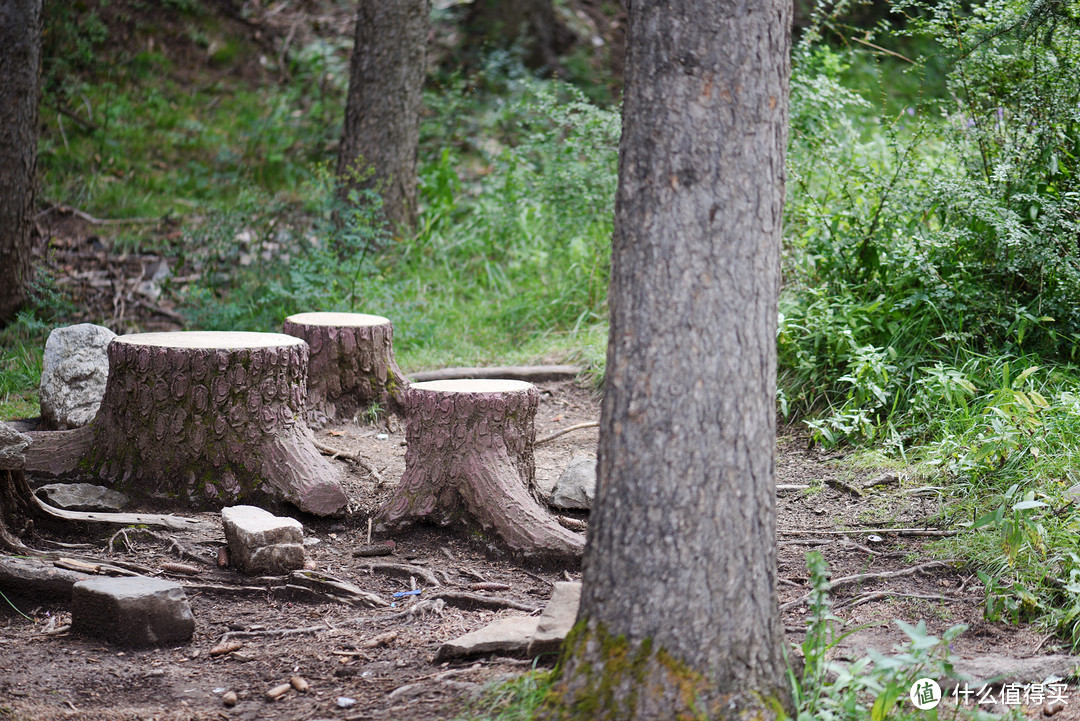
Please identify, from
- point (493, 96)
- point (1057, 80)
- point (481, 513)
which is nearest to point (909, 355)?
A: point (1057, 80)

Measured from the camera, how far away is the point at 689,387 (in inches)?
83.8

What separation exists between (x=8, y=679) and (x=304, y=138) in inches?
376

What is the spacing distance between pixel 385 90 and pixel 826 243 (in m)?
4.59

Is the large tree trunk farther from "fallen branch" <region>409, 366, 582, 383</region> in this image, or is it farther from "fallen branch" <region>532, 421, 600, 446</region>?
"fallen branch" <region>409, 366, 582, 383</region>

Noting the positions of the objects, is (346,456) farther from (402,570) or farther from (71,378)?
(71,378)

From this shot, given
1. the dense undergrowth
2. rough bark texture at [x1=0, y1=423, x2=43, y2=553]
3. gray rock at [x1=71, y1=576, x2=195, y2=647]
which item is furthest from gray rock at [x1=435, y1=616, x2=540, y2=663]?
rough bark texture at [x1=0, y1=423, x2=43, y2=553]

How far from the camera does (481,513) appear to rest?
3896 mm

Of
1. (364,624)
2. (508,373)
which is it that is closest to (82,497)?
(364,624)

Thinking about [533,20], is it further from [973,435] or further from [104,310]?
[973,435]

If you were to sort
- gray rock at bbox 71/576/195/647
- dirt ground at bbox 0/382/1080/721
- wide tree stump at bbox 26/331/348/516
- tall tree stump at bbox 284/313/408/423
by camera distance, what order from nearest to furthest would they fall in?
1. dirt ground at bbox 0/382/1080/721
2. gray rock at bbox 71/576/195/647
3. wide tree stump at bbox 26/331/348/516
4. tall tree stump at bbox 284/313/408/423

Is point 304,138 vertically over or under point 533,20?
under

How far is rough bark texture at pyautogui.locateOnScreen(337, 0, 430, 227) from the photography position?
27.1 ft

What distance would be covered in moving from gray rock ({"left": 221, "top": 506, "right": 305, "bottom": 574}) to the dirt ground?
7 centimetres

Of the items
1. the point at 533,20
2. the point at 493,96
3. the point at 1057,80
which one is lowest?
the point at 1057,80
